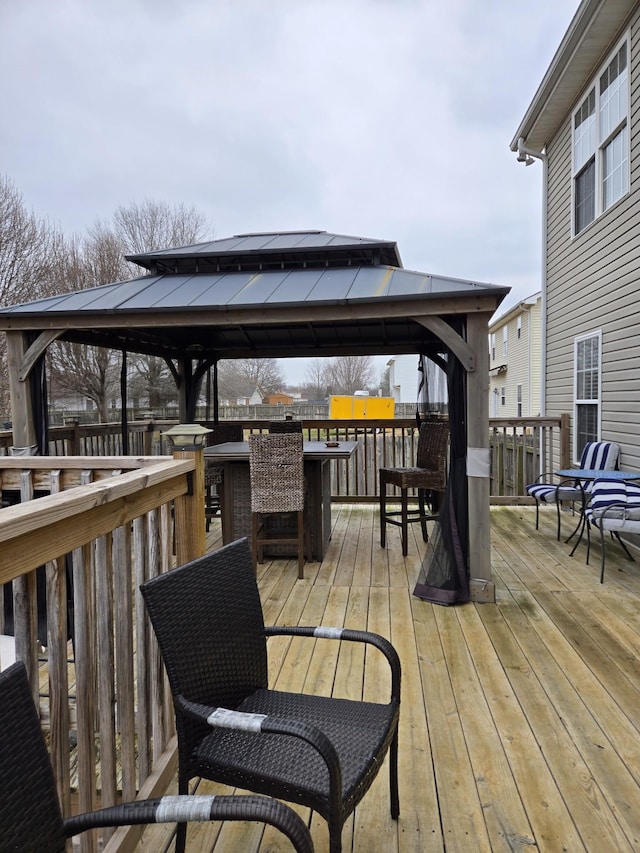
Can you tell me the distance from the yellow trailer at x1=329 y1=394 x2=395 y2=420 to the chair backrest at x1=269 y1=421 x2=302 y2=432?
10.5m

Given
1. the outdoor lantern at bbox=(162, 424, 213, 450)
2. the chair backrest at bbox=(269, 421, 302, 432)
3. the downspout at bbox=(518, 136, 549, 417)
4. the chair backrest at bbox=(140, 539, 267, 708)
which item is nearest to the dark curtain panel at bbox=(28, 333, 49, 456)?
the chair backrest at bbox=(269, 421, 302, 432)

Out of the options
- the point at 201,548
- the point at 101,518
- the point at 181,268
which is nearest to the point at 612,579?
the point at 201,548

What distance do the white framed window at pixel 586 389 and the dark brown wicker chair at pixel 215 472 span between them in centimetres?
426

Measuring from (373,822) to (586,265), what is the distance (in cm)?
654

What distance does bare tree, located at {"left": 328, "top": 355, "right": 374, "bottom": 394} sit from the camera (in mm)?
28047

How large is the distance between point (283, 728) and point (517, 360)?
55.5ft

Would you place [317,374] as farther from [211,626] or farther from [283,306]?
[211,626]

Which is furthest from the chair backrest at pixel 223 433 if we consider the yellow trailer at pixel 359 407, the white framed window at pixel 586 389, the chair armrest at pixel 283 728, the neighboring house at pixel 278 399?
the neighboring house at pixel 278 399

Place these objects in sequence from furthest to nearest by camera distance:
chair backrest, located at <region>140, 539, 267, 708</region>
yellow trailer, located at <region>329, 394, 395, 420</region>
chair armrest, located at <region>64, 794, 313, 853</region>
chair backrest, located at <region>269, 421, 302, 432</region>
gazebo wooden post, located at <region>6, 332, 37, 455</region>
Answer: yellow trailer, located at <region>329, 394, 395, 420</region>
chair backrest, located at <region>269, 421, 302, 432</region>
gazebo wooden post, located at <region>6, 332, 37, 455</region>
chair backrest, located at <region>140, 539, 267, 708</region>
chair armrest, located at <region>64, 794, 313, 853</region>

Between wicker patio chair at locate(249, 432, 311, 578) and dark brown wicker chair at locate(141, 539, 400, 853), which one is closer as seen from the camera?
dark brown wicker chair at locate(141, 539, 400, 853)

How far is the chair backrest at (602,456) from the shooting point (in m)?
5.62

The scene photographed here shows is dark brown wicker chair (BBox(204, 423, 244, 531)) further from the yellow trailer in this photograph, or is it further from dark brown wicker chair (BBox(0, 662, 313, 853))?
the yellow trailer

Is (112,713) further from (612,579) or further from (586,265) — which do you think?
(586,265)

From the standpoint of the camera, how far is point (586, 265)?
654cm
